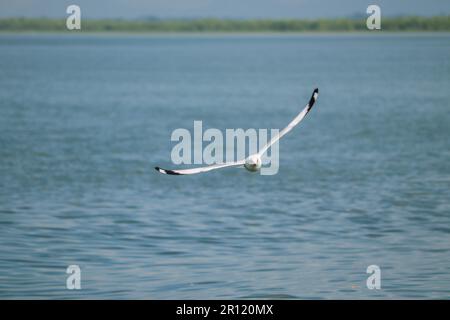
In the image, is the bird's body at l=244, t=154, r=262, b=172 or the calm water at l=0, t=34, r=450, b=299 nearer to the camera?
the bird's body at l=244, t=154, r=262, b=172

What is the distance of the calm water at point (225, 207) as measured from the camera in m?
26.7

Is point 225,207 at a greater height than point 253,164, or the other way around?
point 253,164

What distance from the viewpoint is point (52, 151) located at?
55969 mm

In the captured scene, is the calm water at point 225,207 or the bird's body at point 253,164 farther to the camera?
the calm water at point 225,207

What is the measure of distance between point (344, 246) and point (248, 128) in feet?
131

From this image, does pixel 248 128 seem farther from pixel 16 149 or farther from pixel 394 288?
pixel 394 288

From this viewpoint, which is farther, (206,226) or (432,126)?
(432,126)

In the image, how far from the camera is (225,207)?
37.8m

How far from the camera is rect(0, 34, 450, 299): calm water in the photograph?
1051 inches

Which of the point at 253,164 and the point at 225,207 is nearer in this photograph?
the point at 253,164

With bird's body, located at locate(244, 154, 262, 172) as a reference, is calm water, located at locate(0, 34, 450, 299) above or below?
below

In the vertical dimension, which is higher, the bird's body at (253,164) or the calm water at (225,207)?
the bird's body at (253,164)
